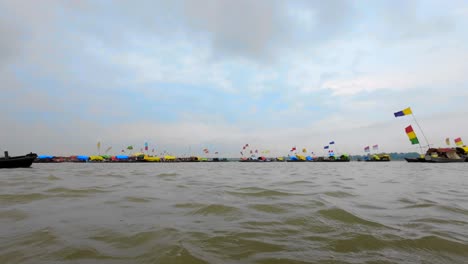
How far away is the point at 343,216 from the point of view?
482cm

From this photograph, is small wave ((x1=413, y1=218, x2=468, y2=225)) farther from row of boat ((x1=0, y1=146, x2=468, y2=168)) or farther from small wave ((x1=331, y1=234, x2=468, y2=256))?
row of boat ((x1=0, y1=146, x2=468, y2=168))

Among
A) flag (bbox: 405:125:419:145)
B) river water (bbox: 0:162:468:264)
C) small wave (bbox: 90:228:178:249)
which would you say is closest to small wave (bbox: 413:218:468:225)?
river water (bbox: 0:162:468:264)

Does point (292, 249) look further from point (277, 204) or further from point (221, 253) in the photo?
point (277, 204)

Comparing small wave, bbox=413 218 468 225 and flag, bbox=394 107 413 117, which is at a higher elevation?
flag, bbox=394 107 413 117

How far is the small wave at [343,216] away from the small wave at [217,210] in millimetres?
1806

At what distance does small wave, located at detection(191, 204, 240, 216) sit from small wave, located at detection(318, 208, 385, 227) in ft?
5.93

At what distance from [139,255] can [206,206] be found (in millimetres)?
2838

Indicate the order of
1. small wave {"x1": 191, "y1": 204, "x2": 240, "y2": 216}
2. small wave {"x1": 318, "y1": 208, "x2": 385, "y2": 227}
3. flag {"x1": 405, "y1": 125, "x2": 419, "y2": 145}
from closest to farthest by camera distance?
small wave {"x1": 318, "y1": 208, "x2": 385, "y2": 227} → small wave {"x1": 191, "y1": 204, "x2": 240, "y2": 216} → flag {"x1": 405, "y1": 125, "x2": 419, "y2": 145}

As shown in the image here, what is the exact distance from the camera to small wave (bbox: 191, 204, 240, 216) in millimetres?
5023

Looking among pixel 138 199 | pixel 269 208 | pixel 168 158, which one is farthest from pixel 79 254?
pixel 168 158

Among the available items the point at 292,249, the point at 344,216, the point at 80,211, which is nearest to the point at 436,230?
the point at 344,216

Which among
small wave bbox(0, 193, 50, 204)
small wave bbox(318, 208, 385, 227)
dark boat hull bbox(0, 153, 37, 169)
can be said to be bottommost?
small wave bbox(318, 208, 385, 227)

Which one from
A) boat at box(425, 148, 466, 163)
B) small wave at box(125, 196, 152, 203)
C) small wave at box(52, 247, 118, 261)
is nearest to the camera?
small wave at box(52, 247, 118, 261)

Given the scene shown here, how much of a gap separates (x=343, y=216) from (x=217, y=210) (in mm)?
2522
